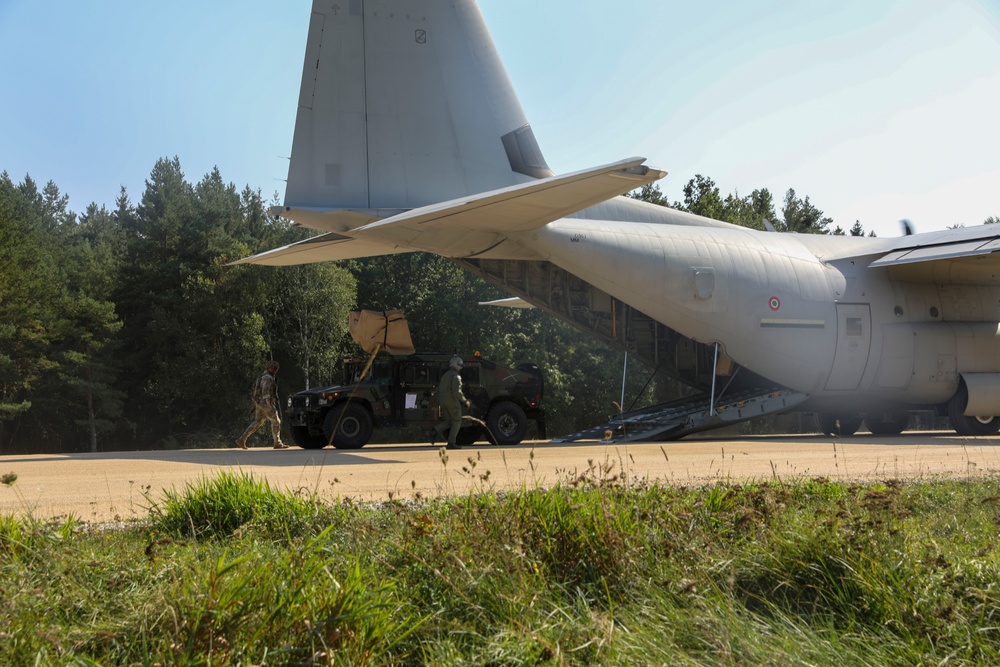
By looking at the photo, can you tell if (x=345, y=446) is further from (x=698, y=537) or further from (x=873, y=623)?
(x=873, y=623)

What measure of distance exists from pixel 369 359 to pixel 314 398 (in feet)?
4.36

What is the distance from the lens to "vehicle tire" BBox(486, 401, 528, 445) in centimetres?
1878

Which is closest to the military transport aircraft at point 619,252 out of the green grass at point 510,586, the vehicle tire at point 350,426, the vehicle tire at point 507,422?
the vehicle tire at point 507,422

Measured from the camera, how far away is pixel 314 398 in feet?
57.7

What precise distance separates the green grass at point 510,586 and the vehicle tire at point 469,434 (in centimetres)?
1257

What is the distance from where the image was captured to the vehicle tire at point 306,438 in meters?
18.2

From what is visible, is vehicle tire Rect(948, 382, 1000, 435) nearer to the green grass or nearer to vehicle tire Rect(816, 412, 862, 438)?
vehicle tire Rect(816, 412, 862, 438)

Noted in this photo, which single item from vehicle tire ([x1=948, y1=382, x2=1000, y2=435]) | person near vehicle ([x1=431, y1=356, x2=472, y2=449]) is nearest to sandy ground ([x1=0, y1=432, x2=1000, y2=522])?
person near vehicle ([x1=431, y1=356, x2=472, y2=449])

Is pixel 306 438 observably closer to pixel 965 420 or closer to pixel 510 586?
pixel 510 586

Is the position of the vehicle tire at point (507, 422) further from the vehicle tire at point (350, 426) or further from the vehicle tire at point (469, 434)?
the vehicle tire at point (350, 426)

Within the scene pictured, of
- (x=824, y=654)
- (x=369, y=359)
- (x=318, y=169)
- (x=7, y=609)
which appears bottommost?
(x=824, y=654)

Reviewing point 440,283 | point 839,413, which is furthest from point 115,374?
point 839,413

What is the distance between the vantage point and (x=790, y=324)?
20562 millimetres

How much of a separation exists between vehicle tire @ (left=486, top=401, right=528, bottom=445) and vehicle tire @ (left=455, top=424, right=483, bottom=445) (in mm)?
367
